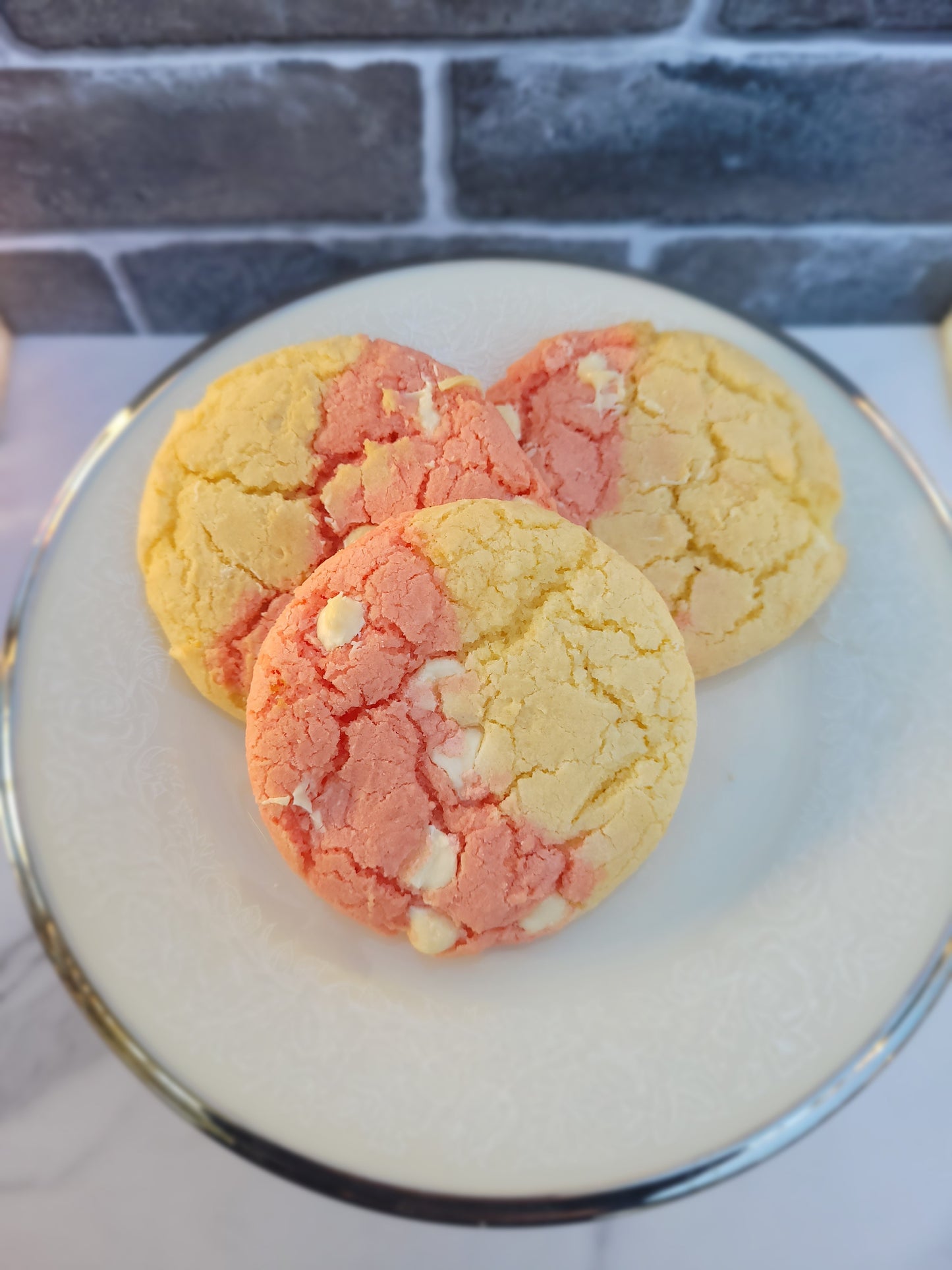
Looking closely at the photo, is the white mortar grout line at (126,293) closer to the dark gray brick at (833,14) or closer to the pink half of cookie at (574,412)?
the pink half of cookie at (574,412)

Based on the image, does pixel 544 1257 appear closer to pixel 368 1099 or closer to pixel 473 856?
pixel 368 1099

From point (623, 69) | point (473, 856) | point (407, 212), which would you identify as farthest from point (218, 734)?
point (623, 69)

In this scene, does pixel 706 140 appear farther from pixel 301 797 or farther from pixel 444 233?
pixel 301 797

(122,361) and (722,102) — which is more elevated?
(722,102)

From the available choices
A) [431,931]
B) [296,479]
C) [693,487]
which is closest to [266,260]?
[296,479]

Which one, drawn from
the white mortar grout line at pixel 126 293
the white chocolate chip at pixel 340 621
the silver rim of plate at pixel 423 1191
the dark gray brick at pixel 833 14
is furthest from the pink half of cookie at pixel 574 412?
the white mortar grout line at pixel 126 293

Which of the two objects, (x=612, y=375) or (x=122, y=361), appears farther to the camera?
(x=122, y=361)

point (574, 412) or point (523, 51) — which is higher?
point (523, 51)
